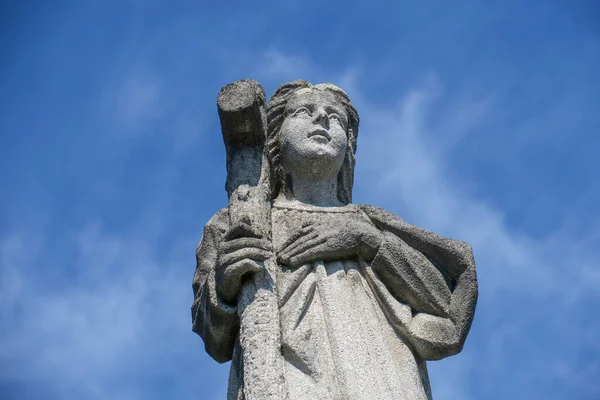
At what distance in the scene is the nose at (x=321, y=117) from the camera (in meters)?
8.82

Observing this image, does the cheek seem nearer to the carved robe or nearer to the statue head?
the statue head

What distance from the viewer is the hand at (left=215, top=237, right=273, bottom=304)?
725cm

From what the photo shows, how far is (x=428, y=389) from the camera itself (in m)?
7.58

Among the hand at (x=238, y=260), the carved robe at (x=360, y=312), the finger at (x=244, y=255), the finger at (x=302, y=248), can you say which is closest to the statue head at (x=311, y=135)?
the carved robe at (x=360, y=312)

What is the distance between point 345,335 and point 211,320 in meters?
1.15

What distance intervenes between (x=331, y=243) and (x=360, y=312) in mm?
646

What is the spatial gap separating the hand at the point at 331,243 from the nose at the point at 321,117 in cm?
122

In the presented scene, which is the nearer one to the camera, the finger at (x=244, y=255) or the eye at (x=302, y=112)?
the finger at (x=244, y=255)

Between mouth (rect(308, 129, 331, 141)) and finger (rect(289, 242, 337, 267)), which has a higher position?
mouth (rect(308, 129, 331, 141))

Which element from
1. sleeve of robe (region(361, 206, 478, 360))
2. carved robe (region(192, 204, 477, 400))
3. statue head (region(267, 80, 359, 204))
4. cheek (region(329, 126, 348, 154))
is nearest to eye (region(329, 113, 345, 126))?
statue head (region(267, 80, 359, 204))

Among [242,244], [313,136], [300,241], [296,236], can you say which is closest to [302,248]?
[300,241]

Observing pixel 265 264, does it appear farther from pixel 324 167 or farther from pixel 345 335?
pixel 324 167

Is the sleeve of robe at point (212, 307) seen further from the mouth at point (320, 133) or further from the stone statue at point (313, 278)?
the mouth at point (320, 133)

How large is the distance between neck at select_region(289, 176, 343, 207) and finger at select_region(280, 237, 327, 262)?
0.90m
